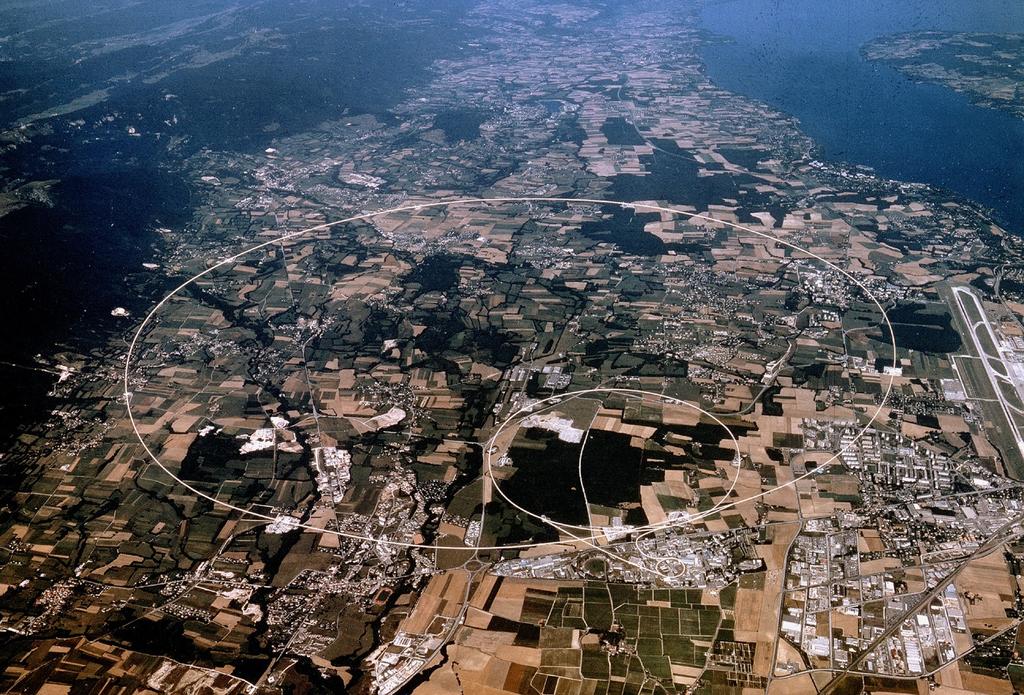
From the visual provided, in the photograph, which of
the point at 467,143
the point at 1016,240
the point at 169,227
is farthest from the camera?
the point at 467,143

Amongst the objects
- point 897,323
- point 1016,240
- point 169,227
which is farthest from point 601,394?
point 169,227

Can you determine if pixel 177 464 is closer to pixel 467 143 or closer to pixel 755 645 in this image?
pixel 755 645

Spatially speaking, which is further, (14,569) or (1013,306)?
(1013,306)

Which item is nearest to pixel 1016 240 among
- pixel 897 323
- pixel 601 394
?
pixel 897 323

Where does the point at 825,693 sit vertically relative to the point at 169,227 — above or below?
below

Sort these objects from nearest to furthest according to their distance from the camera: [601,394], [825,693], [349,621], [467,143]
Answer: [825,693]
[349,621]
[601,394]
[467,143]

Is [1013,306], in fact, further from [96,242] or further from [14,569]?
[96,242]
